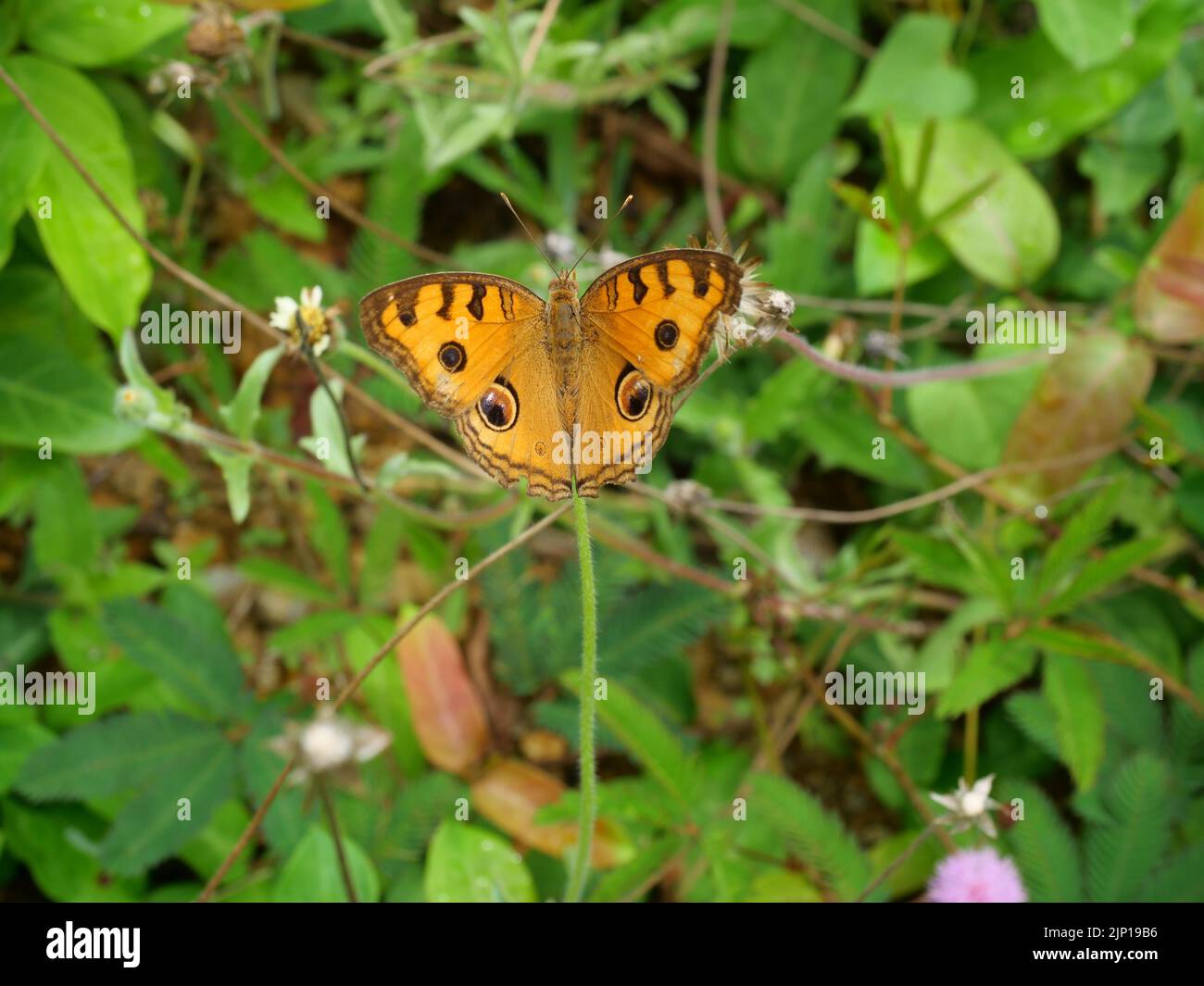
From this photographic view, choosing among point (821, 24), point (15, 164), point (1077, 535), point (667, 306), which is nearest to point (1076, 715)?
point (1077, 535)

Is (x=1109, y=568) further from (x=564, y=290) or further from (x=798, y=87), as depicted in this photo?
(x=798, y=87)

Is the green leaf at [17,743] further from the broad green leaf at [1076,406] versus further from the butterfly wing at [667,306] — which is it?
the broad green leaf at [1076,406]

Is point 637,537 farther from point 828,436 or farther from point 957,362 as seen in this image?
point 957,362

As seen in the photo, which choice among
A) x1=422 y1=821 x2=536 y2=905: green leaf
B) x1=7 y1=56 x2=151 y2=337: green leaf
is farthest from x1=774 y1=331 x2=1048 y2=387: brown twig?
x1=7 y1=56 x2=151 y2=337: green leaf

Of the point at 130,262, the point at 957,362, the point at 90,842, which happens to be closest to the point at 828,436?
the point at 957,362

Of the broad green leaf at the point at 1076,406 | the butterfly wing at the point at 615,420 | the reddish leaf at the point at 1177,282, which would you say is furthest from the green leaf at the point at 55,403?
the reddish leaf at the point at 1177,282

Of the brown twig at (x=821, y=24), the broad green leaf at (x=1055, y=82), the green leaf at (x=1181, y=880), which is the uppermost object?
the brown twig at (x=821, y=24)
